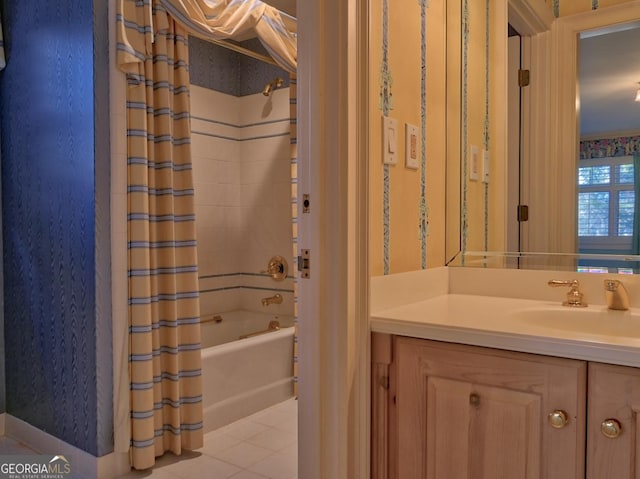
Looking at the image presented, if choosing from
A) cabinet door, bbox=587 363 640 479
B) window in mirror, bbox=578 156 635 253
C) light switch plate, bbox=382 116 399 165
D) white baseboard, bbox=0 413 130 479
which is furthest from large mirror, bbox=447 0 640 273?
white baseboard, bbox=0 413 130 479

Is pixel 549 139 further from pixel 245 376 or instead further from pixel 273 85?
pixel 273 85

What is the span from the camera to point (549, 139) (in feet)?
5.35

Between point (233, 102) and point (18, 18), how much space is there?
1495mm

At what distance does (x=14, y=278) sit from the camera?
2.37 meters

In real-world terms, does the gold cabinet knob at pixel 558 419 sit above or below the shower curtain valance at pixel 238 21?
below

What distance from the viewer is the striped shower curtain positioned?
6.51 ft

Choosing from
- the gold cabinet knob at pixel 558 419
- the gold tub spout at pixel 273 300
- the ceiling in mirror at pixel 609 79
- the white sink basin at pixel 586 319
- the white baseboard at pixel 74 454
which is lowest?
the white baseboard at pixel 74 454

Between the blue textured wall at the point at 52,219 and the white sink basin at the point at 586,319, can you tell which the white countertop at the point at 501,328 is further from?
the blue textured wall at the point at 52,219

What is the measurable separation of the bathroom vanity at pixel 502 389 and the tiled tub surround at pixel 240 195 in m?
2.10

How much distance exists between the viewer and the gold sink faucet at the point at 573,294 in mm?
1401

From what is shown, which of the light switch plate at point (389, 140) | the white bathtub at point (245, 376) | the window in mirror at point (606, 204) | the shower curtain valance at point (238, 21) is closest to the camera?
the light switch plate at point (389, 140)

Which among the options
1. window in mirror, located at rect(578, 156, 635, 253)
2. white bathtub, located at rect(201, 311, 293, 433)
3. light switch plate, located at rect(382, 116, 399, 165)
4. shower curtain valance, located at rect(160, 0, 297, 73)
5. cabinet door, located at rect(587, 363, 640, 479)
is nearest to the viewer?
cabinet door, located at rect(587, 363, 640, 479)

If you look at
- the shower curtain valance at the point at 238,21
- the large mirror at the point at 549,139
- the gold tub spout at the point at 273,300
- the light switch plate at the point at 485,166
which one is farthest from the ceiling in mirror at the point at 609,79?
the gold tub spout at the point at 273,300

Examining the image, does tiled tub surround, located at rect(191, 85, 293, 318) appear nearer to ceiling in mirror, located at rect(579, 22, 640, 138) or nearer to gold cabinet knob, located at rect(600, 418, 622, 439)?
ceiling in mirror, located at rect(579, 22, 640, 138)
